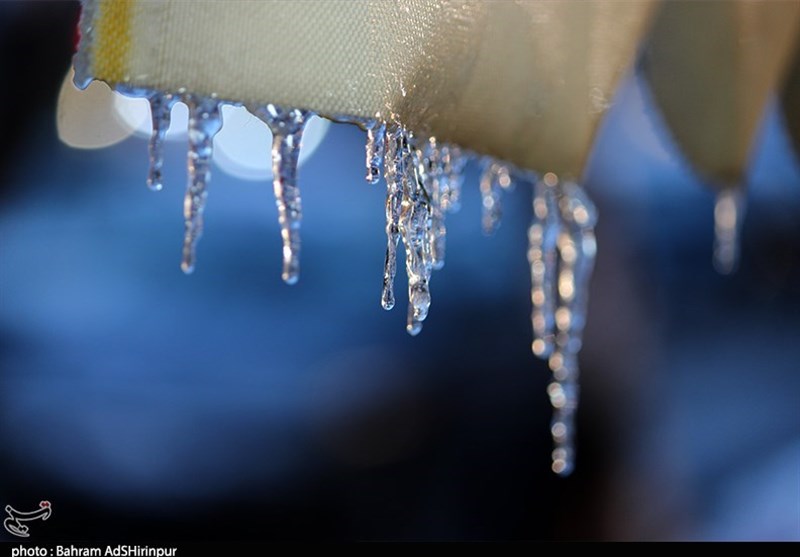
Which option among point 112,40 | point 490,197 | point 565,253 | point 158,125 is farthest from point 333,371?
point 112,40

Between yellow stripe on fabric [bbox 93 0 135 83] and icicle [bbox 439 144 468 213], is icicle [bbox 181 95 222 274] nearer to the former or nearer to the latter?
yellow stripe on fabric [bbox 93 0 135 83]

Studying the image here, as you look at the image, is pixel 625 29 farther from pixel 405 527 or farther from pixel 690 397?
A: pixel 690 397

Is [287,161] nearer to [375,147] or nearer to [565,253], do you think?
[375,147]

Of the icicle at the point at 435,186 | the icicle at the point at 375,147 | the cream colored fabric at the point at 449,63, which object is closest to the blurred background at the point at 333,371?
the icicle at the point at 435,186

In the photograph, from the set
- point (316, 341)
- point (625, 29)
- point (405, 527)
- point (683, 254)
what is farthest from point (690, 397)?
point (625, 29)
